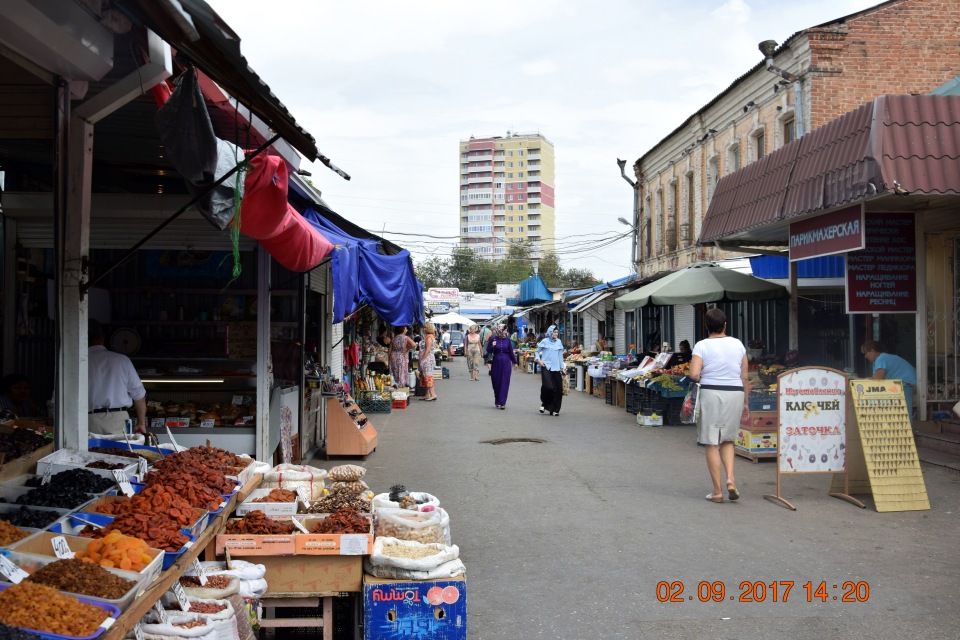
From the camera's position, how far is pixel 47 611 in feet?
10.1

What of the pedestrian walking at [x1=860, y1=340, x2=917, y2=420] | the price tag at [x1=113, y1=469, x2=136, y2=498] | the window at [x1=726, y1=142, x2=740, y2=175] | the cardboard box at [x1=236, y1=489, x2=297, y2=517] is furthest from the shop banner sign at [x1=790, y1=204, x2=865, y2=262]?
the window at [x1=726, y1=142, x2=740, y2=175]

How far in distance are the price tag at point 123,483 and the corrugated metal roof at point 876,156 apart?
8349mm

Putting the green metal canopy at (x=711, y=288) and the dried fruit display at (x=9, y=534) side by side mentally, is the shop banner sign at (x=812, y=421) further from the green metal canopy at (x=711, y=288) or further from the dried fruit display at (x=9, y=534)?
the dried fruit display at (x=9, y=534)

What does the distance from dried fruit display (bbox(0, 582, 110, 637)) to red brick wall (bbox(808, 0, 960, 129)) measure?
18932 millimetres

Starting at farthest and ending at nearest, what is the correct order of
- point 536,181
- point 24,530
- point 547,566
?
point 536,181 → point 547,566 → point 24,530

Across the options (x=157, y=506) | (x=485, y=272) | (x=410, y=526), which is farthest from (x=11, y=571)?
(x=485, y=272)

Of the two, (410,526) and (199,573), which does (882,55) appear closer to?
(410,526)

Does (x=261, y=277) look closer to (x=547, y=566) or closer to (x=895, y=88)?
(x=547, y=566)

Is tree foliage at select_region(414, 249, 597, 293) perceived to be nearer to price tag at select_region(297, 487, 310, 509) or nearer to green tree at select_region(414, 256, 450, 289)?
green tree at select_region(414, 256, 450, 289)

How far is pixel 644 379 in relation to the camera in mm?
17078

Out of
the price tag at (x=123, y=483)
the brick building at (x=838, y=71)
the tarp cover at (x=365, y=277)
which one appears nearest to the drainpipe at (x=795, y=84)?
the brick building at (x=838, y=71)

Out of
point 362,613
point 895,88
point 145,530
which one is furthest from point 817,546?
point 895,88

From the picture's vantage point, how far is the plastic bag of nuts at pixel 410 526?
5406mm

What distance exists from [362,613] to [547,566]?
209 cm
